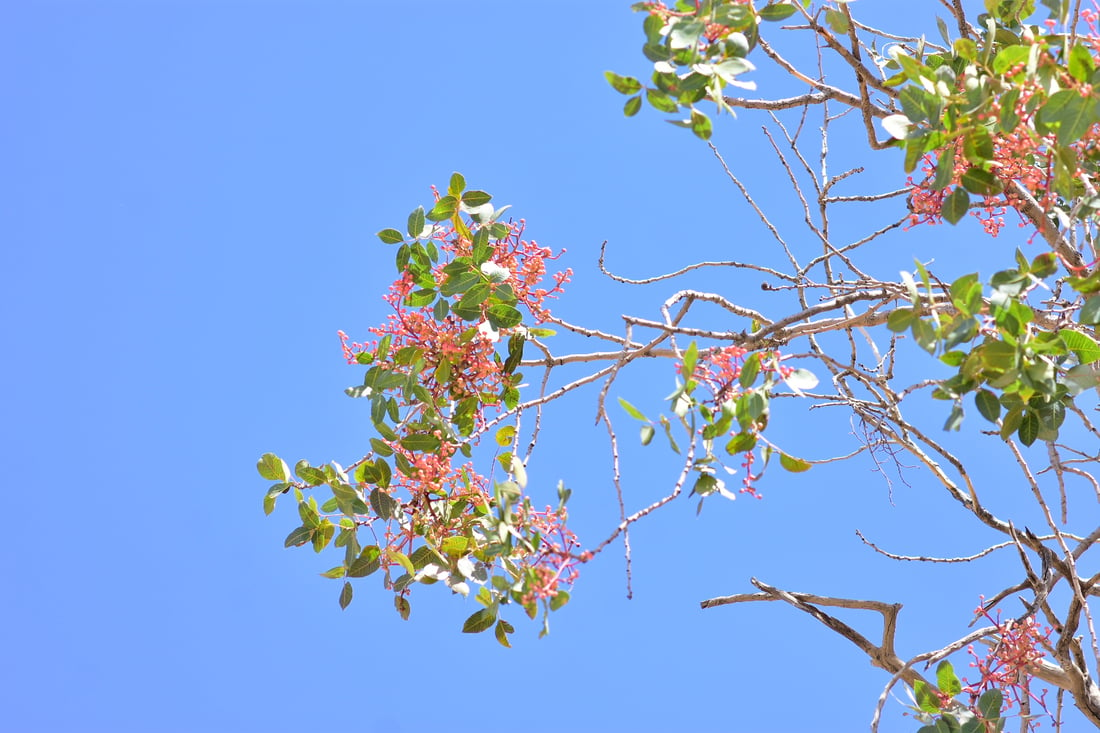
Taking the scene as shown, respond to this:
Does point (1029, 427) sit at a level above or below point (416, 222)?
below

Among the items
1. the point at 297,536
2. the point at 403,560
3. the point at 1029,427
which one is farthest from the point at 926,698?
the point at 297,536

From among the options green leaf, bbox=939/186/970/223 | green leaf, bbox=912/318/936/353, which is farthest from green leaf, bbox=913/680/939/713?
green leaf, bbox=939/186/970/223

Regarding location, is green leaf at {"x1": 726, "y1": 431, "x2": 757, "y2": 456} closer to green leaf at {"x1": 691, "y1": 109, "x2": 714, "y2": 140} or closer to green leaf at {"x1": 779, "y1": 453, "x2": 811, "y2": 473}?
green leaf at {"x1": 779, "y1": 453, "x2": 811, "y2": 473}

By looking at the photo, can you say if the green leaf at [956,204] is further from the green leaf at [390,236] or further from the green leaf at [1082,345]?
the green leaf at [390,236]

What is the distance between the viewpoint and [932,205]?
2498 millimetres

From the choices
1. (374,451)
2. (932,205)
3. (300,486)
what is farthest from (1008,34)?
(300,486)

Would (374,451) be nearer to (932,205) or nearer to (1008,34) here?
(932,205)

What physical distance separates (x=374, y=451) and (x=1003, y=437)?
1316mm

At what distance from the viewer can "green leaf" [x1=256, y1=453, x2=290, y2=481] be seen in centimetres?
251

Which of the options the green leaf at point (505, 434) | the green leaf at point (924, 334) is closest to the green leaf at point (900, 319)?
the green leaf at point (924, 334)

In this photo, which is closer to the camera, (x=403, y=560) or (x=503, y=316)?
(x=403, y=560)

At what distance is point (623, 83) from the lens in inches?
86.2

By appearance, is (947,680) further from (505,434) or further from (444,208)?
(444,208)

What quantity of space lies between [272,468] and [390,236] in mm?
618
